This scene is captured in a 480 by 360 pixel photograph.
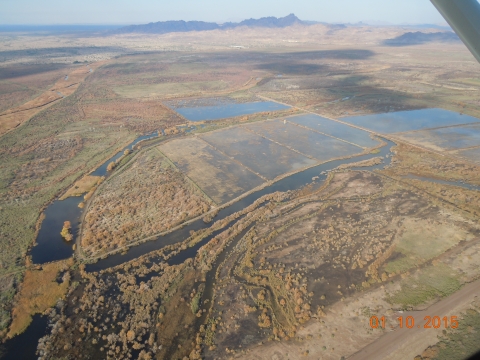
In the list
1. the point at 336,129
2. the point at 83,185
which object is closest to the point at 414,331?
the point at 83,185

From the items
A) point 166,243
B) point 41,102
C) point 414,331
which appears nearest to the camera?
point 414,331

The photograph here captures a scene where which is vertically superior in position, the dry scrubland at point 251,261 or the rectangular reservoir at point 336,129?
the rectangular reservoir at point 336,129

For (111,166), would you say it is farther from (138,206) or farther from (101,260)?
(101,260)

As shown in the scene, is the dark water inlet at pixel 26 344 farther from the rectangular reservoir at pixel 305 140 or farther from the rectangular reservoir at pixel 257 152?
the rectangular reservoir at pixel 305 140

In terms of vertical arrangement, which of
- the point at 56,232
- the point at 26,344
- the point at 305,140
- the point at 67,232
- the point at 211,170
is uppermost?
the point at 305,140

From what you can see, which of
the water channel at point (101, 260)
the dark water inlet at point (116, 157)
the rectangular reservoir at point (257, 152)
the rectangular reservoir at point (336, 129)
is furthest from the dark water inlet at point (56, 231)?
the rectangular reservoir at point (336, 129)
